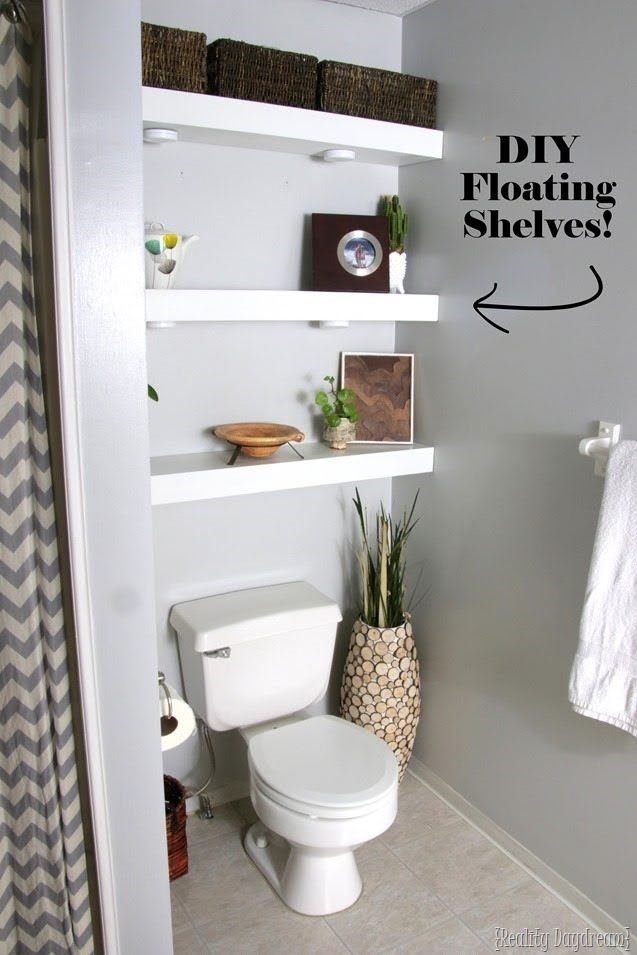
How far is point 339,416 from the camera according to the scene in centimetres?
249

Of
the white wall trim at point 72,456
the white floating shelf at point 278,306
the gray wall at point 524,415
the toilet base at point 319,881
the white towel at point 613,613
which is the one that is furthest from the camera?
the toilet base at point 319,881

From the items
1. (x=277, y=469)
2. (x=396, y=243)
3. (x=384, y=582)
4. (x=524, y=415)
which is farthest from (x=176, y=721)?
(x=396, y=243)

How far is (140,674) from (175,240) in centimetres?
111

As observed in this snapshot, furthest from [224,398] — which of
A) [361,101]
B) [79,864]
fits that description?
[79,864]

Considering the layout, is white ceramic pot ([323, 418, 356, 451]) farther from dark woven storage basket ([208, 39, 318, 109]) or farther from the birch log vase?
dark woven storage basket ([208, 39, 318, 109])

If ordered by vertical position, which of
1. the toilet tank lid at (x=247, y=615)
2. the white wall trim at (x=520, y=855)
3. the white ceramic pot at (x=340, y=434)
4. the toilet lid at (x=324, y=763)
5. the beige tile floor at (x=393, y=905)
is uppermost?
the white ceramic pot at (x=340, y=434)

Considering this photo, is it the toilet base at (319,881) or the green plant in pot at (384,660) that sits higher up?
the green plant in pot at (384,660)

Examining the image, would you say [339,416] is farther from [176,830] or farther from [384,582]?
[176,830]

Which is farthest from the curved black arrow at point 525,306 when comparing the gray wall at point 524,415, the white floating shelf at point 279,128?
the white floating shelf at point 279,128

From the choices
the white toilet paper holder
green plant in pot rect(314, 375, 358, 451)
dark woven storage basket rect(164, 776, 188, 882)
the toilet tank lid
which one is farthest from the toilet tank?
the white toilet paper holder

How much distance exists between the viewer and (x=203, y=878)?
91.7 inches

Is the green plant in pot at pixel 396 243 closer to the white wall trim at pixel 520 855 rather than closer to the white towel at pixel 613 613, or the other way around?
the white towel at pixel 613 613

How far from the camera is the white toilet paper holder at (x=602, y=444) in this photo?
1.91 meters

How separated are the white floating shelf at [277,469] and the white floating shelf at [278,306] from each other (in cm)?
38
